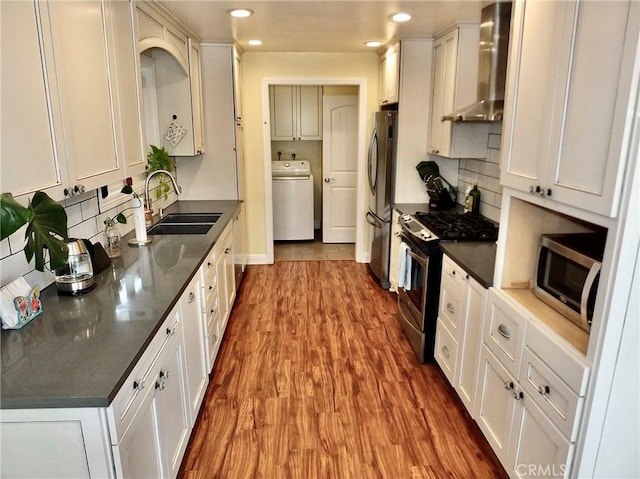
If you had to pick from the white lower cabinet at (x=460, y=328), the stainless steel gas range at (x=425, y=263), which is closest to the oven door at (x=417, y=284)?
the stainless steel gas range at (x=425, y=263)

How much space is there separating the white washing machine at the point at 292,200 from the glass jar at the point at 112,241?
350cm

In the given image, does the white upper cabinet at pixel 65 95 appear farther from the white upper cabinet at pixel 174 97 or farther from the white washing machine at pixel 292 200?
the white washing machine at pixel 292 200

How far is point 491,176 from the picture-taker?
11.1ft

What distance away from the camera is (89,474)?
1.29 m

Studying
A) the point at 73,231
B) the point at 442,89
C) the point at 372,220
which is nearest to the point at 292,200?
the point at 372,220

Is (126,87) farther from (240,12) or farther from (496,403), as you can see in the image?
(496,403)

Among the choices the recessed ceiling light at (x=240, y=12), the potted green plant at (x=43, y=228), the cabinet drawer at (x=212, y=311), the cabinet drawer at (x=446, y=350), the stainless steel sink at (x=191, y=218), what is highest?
the recessed ceiling light at (x=240, y=12)

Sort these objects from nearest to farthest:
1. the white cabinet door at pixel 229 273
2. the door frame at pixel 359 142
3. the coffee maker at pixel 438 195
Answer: the white cabinet door at pixel 229 273 < the coffee maker at pixel 438 195 < the door frame at pixel 359 142

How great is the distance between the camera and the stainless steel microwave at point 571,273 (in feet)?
5.22

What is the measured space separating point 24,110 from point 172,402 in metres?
1.25

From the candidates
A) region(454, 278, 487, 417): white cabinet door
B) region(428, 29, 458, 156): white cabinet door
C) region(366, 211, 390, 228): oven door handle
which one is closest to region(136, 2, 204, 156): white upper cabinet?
region(366, 211, 390, 228): oven door handle

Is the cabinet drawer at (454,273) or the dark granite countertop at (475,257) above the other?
the dark granite countertop at (475,257)

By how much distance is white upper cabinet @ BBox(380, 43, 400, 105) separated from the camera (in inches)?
156

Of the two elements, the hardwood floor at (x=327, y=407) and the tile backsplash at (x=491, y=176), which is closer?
the hardwood floor at (x=327, y=407)
